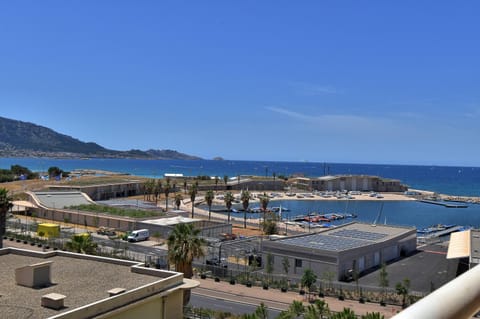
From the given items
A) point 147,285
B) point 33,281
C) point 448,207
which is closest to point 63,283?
point 33,281

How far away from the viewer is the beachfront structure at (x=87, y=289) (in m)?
17.6

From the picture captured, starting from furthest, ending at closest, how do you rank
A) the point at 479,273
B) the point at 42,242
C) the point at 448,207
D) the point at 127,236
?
1. the point at 448,207
2. the point at 127,236
3. the point at 42,242
4. the point at 479,273

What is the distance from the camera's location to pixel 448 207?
14412cm

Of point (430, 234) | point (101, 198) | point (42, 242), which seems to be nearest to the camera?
point (42, 242)

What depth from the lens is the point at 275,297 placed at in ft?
126

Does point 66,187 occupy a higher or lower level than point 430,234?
higher

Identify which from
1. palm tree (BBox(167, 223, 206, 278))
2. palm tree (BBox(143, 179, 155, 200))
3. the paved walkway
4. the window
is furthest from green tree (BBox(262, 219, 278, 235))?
palm tree (BBox(143, 179, 155, 200))

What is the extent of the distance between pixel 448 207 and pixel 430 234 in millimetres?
61376

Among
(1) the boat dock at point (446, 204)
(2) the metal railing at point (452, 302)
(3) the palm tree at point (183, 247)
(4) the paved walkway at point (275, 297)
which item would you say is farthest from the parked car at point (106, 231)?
(1) the boat dock at point (446, 204)

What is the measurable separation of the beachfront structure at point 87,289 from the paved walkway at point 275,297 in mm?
15393

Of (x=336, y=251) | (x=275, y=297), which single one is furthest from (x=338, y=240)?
(x=275, y=297)

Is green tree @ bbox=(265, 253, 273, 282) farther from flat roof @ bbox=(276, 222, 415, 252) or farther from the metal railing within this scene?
the metal railing

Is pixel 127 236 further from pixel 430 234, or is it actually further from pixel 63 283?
pixel 430 234

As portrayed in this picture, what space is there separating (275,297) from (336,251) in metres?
8.70
